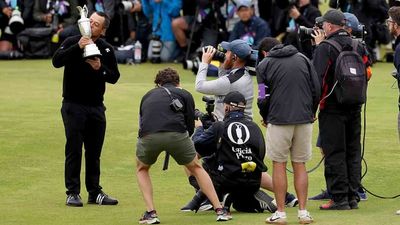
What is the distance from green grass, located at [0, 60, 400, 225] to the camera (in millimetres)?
11977

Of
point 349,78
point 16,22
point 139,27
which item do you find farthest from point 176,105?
point 16,22

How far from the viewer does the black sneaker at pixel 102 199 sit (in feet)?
42.3

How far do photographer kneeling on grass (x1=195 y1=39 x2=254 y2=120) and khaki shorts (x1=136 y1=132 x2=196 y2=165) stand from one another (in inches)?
35.0

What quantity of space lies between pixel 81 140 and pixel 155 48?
1246 cm

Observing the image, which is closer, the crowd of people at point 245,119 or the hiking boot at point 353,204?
the crowd of people at point 245,119

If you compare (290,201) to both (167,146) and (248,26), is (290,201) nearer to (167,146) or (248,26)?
(167,146)

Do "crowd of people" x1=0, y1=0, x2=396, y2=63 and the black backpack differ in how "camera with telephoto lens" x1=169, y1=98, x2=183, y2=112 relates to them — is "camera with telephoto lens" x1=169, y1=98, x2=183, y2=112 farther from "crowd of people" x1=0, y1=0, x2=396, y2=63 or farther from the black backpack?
"crowd of people" x1=0, y1=0, x2=396, y2=63

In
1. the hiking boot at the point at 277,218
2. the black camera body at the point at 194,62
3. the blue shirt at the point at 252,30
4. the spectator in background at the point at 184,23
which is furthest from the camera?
the spectator in background at the point at 184,23

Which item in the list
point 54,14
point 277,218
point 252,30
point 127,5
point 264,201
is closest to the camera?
point 277,218

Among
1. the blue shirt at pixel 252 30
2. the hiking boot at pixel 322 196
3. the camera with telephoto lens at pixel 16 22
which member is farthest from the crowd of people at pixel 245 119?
the camera with telephoto lens at pixel 16 22

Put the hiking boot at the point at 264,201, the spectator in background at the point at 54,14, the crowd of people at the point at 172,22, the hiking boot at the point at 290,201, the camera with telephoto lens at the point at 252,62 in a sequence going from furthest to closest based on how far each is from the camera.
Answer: the spectator in background at the point at 54,14, the crowd of people at the point at 172,22, the hiking boot at the point at 290,201, the camera with telephoto lens at the point at 252,62, the hiking boot at the point at 264,201

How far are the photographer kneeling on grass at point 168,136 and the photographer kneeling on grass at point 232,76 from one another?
707mm

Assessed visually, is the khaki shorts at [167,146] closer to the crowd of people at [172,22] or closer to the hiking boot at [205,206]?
the hiking boot at [205,206]

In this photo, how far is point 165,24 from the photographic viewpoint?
2530 cm
